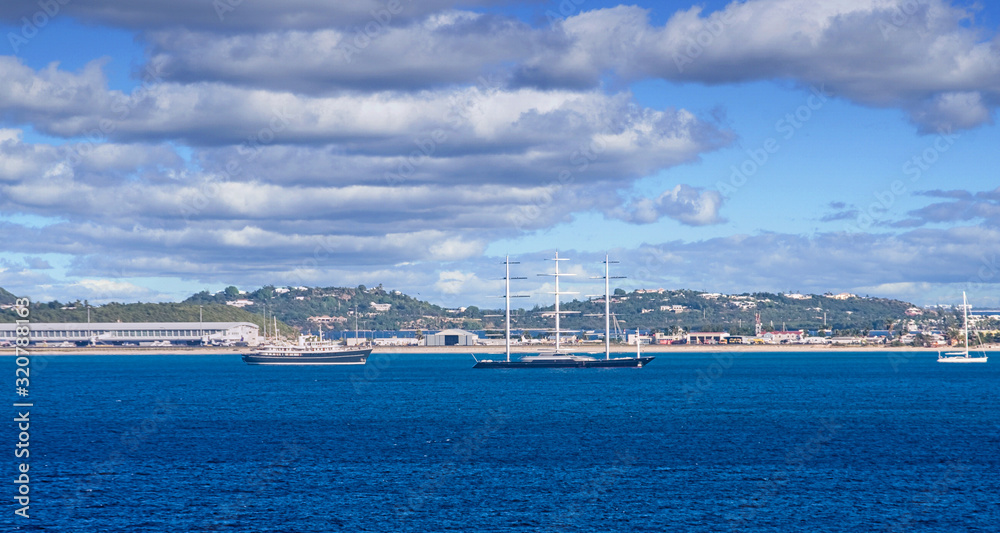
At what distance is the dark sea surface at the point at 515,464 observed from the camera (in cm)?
3844

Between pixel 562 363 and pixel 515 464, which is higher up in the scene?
pixel 562 363

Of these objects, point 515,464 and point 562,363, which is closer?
point 515,464

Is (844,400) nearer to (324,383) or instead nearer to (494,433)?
(494,433)

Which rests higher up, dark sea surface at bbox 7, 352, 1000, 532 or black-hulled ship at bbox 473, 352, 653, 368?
black-hulled ship at bbox 473, 352, 653, 368

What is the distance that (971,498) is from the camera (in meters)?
41.2

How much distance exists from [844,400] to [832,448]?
42.7 metres

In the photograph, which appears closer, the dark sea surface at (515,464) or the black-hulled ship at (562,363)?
the dark sea surface at (515,464)

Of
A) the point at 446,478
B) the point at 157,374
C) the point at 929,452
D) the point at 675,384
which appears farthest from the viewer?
the point at 157,374

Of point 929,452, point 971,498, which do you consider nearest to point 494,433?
point 929,452

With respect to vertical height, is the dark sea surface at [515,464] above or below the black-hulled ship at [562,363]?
below

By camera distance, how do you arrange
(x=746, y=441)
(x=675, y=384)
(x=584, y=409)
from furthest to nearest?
(x=675, y=384) → (x=584, y=409) → (x=746, y=441)

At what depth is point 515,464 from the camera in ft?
168

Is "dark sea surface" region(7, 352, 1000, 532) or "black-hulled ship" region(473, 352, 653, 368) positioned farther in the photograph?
"black-hulled ship" region(473, 352, 653, 368)

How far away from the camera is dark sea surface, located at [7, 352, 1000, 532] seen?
3844 centimetres
